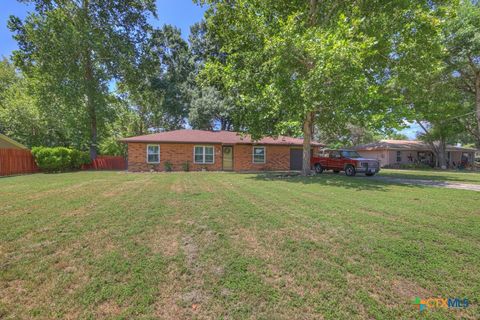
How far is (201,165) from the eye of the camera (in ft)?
63.0

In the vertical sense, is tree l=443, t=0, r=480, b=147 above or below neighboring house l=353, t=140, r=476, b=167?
above

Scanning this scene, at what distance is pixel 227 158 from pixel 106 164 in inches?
454

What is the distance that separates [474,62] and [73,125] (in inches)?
1401

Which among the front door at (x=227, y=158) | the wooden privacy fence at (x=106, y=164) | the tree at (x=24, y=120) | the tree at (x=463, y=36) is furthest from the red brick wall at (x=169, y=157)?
the tree at (x=463, y=36)

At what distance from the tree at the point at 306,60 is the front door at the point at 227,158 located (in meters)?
4.97

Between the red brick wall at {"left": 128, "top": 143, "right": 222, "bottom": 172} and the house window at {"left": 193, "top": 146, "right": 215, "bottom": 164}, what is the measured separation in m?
0.23

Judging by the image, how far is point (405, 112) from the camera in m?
13.3

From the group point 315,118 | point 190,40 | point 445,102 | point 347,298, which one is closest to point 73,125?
point 190,40

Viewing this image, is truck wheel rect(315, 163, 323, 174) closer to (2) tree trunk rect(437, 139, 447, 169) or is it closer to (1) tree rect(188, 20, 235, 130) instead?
(1) tree rect(188, 20, 235, 130)

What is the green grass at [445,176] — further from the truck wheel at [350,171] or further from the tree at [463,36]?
the tree at [463,36]

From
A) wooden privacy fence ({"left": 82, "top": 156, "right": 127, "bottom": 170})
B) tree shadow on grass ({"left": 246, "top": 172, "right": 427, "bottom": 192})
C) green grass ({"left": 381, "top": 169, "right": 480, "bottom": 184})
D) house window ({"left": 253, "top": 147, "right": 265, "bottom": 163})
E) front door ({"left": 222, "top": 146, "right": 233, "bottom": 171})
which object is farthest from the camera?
wooden privacy fence ({"left": 82, "top": 156, "right": 127, "bottom": 170})

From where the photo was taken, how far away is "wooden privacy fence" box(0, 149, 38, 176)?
15406mm

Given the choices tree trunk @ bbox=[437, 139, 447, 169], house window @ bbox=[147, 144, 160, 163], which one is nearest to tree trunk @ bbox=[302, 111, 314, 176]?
house window @ bbox=[147, 144, 160, 163]

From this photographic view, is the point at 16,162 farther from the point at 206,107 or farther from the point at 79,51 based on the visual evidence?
the point at 206,107
